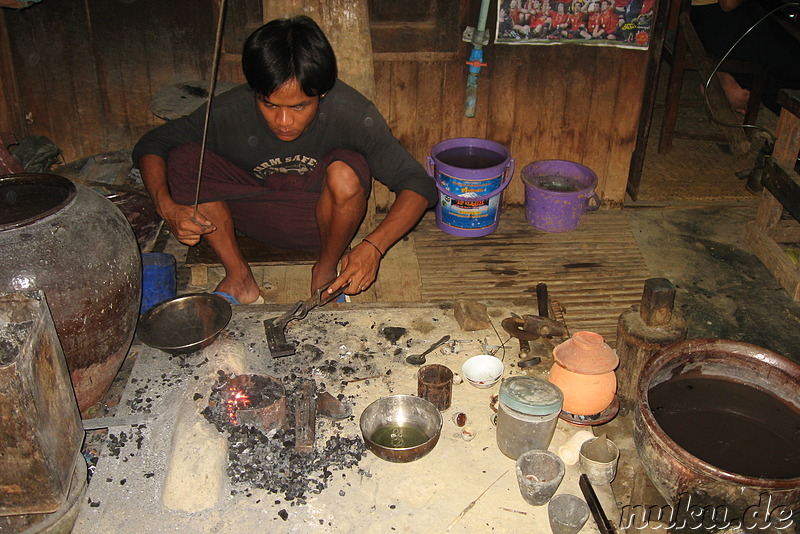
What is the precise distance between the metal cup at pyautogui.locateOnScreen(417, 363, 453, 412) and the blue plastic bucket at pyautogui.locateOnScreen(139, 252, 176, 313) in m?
1.49

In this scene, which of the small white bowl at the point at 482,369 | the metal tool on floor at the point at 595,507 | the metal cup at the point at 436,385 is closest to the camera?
the metal tool on floor at the point at 595,507

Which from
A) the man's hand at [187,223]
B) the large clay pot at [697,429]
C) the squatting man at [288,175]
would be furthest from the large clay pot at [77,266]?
the large clay pot at [697,429]

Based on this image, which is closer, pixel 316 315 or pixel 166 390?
pixel 166 390

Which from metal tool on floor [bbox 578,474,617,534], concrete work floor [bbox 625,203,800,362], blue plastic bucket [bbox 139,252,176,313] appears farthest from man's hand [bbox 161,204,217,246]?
concrete work floor [bbox 625,203,800,362]

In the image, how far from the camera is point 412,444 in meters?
2.31

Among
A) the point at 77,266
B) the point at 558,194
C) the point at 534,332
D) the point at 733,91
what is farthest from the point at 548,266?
the point at 733,91

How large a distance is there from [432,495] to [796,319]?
9.24 feet

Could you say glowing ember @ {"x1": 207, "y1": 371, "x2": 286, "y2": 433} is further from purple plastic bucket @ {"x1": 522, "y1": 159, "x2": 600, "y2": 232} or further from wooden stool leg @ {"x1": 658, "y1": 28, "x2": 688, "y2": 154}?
wooden stool leg @ {"x1": 658, "y1": 28, "x2": 688, "y2": 154}

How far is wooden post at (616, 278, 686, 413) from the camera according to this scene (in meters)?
2.69

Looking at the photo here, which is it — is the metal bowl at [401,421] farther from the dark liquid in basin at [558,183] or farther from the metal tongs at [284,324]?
the dark liquid in basin at [558,183]

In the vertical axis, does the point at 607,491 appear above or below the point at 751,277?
above

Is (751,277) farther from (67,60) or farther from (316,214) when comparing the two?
(67,60)

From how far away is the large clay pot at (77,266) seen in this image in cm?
236

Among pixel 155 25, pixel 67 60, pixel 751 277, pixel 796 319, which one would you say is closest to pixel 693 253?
pixel 751 277
